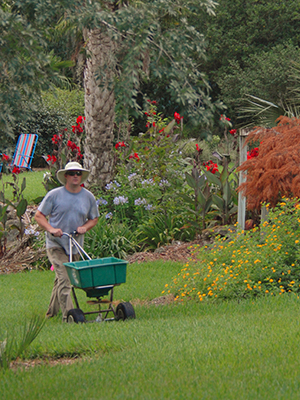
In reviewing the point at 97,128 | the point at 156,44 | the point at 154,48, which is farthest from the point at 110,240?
the point at 156,44

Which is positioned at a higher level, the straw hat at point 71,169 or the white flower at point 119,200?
the straw hat at point 71,169

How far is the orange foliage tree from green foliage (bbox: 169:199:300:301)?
561mm

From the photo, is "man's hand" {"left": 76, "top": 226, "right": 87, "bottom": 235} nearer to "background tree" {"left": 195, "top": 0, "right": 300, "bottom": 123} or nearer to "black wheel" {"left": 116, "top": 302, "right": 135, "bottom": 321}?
"black wheel" {"left": 116, "top": 302, "right": 135, "bottom": 321}

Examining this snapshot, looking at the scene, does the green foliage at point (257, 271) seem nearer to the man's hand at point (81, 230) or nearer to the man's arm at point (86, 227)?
the man's arm at point (86, 227)

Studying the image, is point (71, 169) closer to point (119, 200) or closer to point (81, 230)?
point (81, 230)

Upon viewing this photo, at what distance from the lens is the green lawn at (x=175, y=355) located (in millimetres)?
3777

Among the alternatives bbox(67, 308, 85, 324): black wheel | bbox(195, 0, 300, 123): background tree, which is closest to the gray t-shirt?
bbox(67, 308, 85, 324): black wheel

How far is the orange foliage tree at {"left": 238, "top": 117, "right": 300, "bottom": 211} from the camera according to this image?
7.36 metres

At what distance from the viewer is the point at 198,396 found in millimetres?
3613

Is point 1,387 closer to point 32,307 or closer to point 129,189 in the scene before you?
point 32,307

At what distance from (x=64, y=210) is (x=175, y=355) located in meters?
2.36

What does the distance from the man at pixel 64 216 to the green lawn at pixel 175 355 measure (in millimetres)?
418

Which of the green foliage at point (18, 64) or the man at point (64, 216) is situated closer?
the green foliage at point (18, 64)

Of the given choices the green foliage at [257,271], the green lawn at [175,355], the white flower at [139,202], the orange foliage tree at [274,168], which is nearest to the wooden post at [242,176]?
the orange foliage tree at [274,168]
